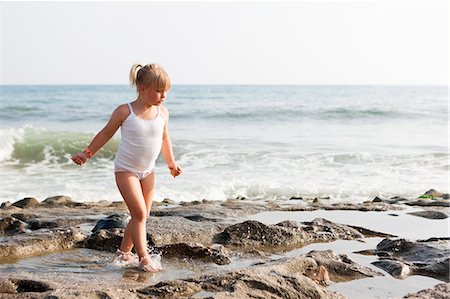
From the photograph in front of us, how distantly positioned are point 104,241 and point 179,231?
73 centimetres

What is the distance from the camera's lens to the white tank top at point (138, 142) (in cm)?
424

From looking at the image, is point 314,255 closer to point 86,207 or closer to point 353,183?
point 86,207

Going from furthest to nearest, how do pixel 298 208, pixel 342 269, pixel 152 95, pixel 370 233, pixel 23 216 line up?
pixel 298 208 → pixel 23 216 → pixel 370 233 → pixel 152 95 → pixel 342 269

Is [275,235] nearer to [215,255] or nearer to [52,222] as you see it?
[215,255]

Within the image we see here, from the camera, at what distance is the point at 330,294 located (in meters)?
3.43

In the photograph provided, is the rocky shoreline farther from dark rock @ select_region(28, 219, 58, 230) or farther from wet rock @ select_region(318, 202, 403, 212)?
wet rock @ select_region(318, 202, 403, 212)

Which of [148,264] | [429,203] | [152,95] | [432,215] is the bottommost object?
[429,203]

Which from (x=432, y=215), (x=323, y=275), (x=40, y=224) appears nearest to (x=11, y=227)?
(x=40, y=224)

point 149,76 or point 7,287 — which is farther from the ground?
point 149,76

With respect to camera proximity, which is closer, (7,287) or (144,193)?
(7,287)

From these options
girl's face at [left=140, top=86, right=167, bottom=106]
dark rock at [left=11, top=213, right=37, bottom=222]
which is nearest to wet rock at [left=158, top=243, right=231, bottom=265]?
girl's face at [left=140, top=86, right=167, bottom=106]

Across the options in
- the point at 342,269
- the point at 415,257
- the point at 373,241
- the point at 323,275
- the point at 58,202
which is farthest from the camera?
the point at 58,202

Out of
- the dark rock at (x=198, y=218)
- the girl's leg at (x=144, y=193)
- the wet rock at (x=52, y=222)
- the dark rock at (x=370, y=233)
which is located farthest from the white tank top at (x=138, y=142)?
the dark rock at (x=370, y=233)

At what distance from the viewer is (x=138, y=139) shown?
4.27 meters
